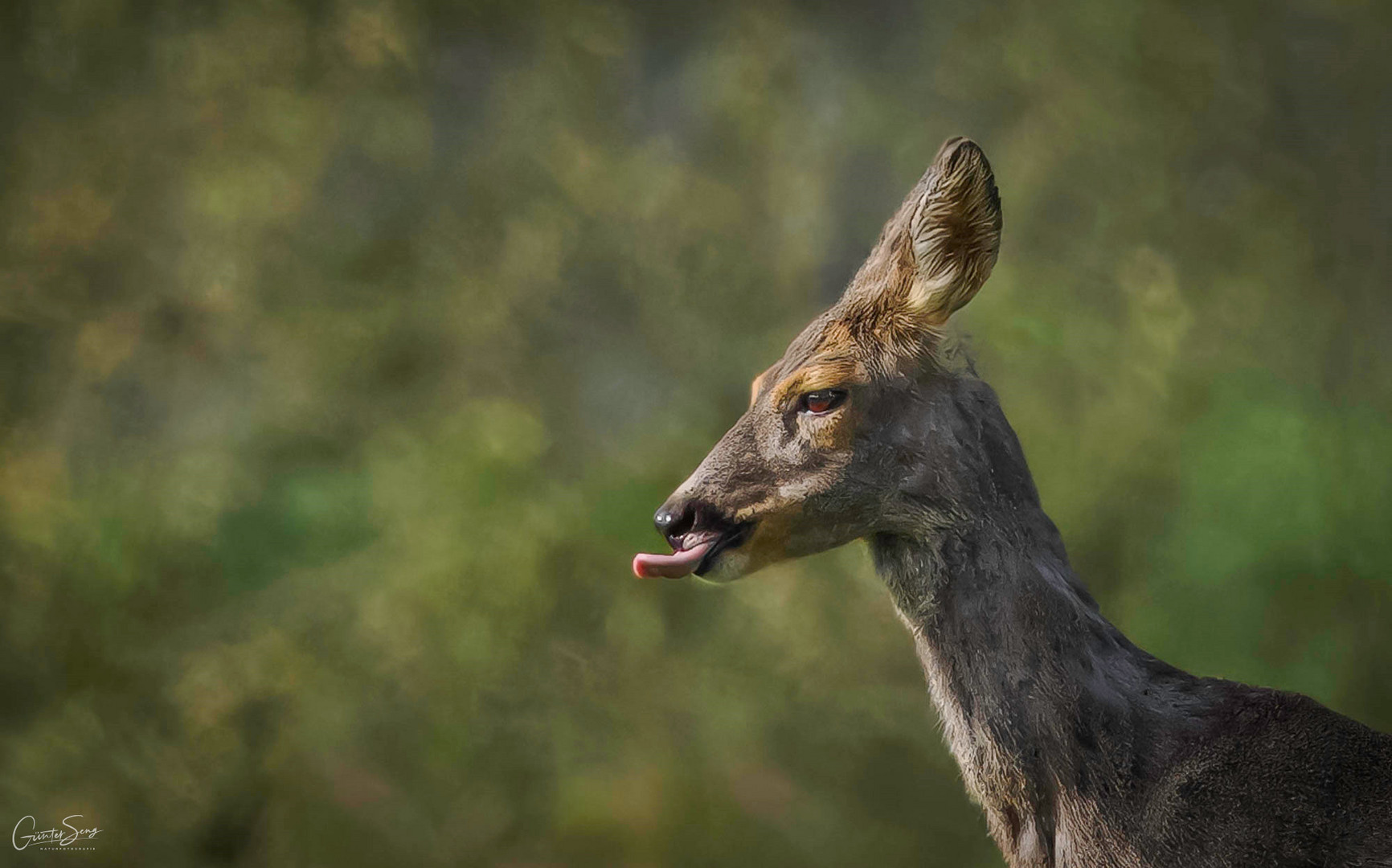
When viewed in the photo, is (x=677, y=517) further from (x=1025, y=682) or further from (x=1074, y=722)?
(x=1074, y=722)

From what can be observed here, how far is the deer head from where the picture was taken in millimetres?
2422

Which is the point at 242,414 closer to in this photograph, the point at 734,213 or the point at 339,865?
the point at 339,865

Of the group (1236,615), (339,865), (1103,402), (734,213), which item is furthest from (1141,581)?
(339,865)

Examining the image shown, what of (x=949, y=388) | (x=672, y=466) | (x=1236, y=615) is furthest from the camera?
(x=672, y=466)

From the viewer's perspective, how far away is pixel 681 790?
4688 millimetres

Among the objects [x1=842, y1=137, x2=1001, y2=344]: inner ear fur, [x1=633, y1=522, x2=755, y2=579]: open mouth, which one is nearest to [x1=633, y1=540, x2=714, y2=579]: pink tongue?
[x1=633, y1=522, x2=755, y2=579]: open mouth

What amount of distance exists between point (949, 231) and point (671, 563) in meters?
0.87

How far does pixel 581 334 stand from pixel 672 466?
26.7 inches

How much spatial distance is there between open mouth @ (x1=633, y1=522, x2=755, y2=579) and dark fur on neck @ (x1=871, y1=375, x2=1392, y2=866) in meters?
0.32

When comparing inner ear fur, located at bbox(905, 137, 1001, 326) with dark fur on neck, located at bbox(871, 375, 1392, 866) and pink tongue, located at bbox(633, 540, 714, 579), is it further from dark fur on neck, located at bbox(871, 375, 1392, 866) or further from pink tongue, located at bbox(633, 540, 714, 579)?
pink tongue, located at bbox(633, 540, 714, 579)

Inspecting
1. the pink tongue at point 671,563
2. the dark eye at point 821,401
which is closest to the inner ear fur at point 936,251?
the dark eye at point 821,401

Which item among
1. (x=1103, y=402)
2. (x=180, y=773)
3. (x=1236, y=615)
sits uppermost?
(x=1103, y=402)

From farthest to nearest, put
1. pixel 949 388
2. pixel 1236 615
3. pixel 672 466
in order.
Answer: pixel 672 466 < pixel 1236 615 < pixel 949 388

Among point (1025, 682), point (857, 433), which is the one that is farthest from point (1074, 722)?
point (857, 433)
